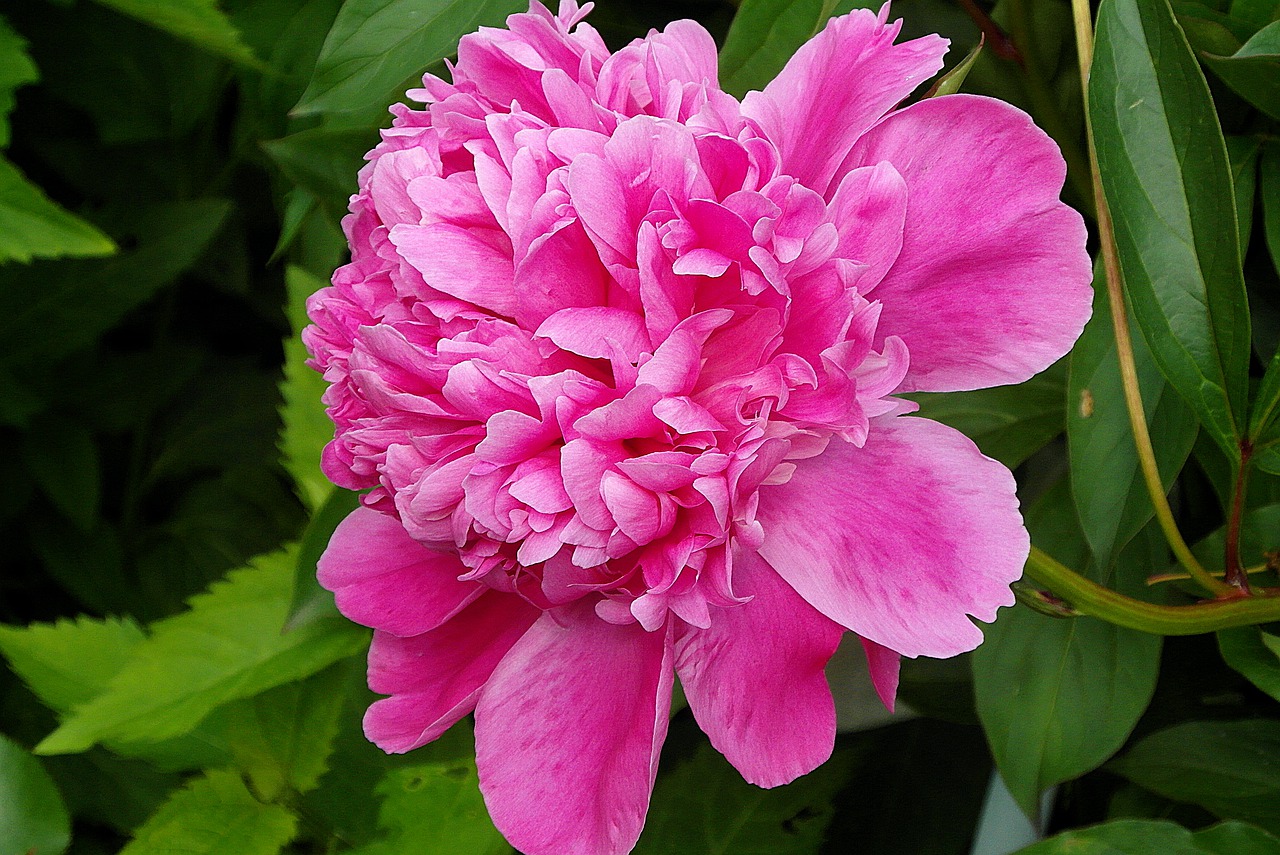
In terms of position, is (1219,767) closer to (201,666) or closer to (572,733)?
(572,733)

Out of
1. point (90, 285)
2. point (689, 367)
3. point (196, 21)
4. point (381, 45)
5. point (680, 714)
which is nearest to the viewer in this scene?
point (689, 367)

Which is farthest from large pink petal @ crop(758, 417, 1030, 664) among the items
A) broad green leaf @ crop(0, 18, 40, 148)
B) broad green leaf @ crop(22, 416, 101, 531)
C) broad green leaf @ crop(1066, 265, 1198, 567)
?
broad green leaf @ crop(22, 416, 101, 531)

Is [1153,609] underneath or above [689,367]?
underneath

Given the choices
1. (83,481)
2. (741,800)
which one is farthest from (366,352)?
(83,481)

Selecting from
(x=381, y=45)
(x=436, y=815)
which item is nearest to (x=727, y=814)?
(x=436, y=815)

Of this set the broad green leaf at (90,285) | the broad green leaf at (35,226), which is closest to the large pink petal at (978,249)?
the broad green leaf at (35,226)

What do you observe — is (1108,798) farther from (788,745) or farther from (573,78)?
(573,78)
